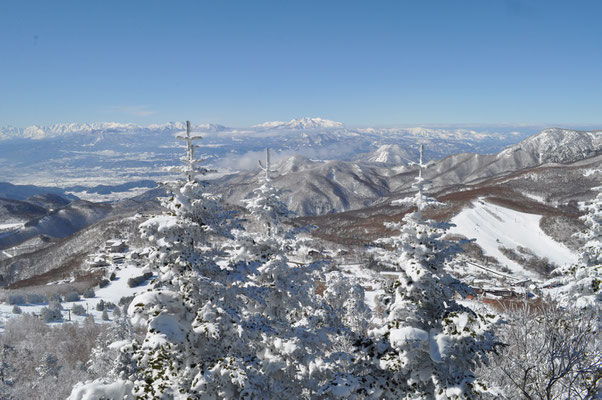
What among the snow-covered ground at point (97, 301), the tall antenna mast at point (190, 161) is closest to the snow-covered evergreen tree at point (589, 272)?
the tall antenna mast at point (190, 161)

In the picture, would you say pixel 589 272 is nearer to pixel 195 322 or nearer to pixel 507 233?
pixel 195 322

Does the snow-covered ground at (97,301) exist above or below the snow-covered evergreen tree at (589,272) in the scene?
below

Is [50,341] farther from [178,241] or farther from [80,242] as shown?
[80,242]

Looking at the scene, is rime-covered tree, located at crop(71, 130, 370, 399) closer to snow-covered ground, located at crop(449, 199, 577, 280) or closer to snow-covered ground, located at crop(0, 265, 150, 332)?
A: snow-covered ground, located at crop(0, 265, 150, 332)

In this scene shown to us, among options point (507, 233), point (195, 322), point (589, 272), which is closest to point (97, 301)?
point (195, 322)

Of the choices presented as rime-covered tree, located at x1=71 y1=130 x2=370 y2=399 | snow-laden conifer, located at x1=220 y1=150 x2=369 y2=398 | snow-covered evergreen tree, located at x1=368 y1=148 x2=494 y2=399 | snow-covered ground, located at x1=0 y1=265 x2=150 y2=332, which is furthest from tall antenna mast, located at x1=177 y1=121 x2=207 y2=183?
snow-covered ground, located at x1=0 y1=265 x2=150 y2=332

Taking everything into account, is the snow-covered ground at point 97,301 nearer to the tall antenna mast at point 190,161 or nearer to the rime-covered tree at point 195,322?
the rime-covered tree at point 195,322
